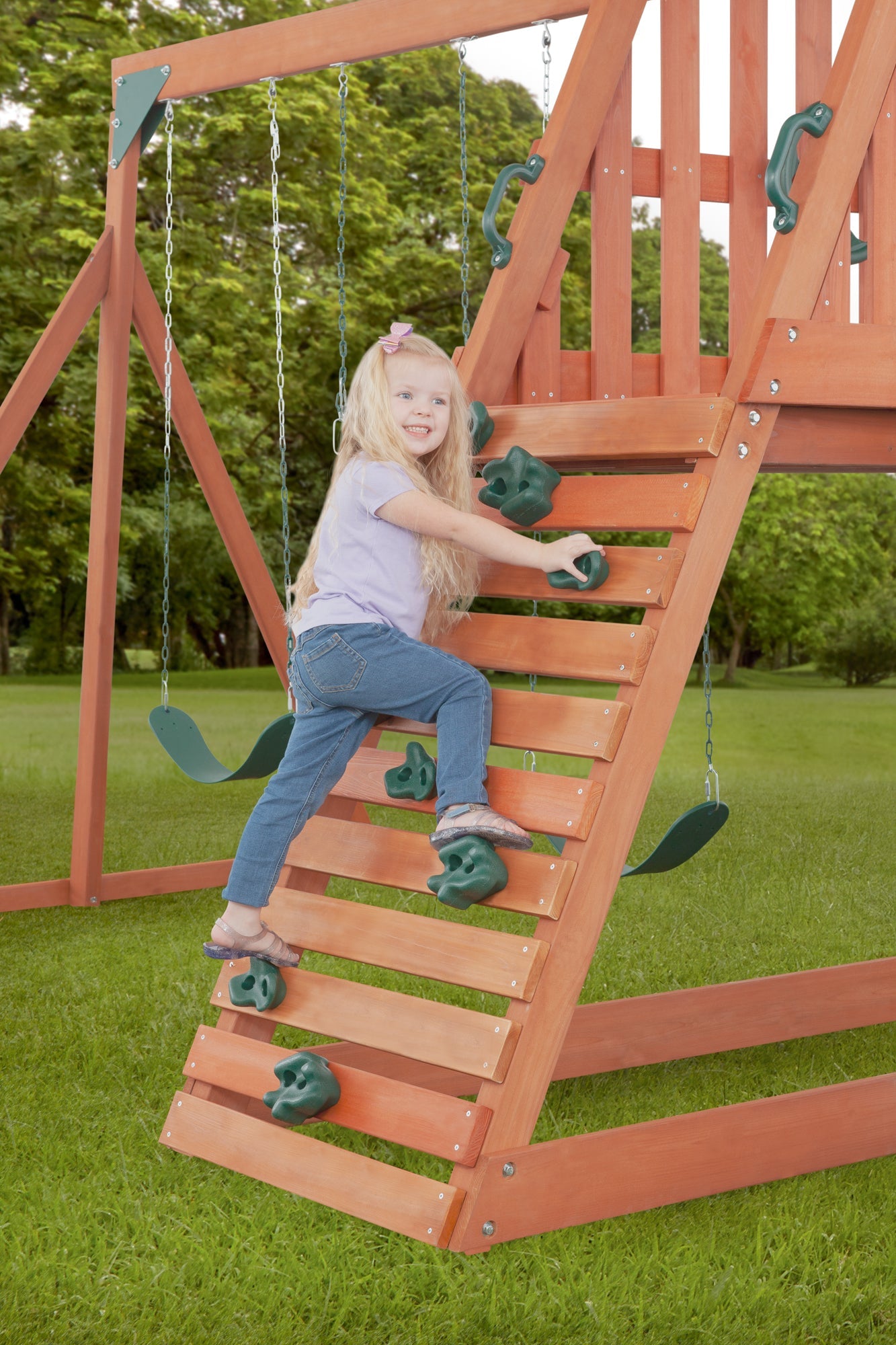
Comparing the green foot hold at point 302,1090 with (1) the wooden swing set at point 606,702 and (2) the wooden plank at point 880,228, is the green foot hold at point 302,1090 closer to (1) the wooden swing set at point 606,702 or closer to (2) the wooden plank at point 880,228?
(1) the wooden swing set at point 606,702

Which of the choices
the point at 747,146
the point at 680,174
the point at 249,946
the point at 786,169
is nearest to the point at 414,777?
the point at 249,946

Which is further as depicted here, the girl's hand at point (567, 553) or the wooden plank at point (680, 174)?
the wooden plank at point (680, 174)

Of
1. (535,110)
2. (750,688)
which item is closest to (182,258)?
(535,110)

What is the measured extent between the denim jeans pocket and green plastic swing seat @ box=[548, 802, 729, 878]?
3.45ft

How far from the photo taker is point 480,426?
12.0 feet

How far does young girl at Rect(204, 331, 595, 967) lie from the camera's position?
3.28m

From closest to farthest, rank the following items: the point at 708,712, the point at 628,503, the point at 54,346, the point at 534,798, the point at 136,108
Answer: the point at 534,798 < the point at 628,503 < the point at 708,712 < the point at 54,346 < the point at 136,108

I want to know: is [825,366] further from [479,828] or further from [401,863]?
[401,863]

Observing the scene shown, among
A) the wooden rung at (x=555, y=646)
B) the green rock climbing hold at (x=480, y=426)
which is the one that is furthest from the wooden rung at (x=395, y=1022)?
the green rock climbing hold at (x=480, y=426)

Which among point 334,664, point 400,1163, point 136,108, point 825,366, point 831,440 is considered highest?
point 136,108

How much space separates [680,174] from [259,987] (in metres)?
2.36

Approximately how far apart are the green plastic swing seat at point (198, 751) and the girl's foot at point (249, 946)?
6.20ft

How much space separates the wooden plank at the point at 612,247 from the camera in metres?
3.97

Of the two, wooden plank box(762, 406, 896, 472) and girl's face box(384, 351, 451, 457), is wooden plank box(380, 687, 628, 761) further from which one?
wooden plank box(762, 406, 896, 472)
